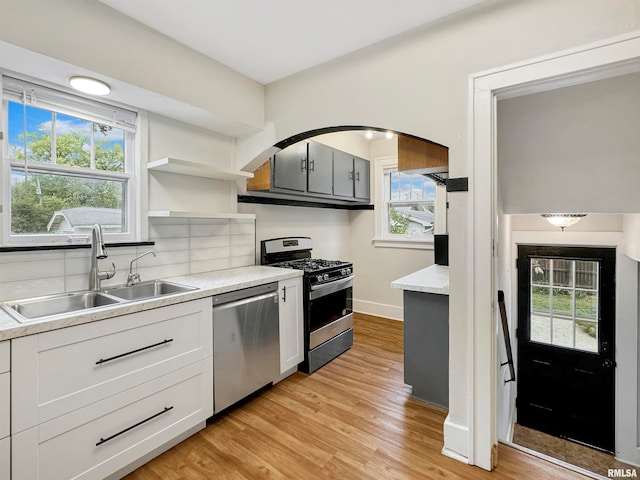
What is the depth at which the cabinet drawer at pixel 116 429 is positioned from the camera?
1.31 meters

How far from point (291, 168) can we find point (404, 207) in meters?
2.00

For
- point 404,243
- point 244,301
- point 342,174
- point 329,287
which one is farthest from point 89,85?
point 404,243

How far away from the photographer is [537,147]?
78.0 inches

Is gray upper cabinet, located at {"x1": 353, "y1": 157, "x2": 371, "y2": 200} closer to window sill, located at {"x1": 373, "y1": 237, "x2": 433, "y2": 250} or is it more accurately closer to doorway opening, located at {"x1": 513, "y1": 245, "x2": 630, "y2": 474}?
window sill, located at {"x1": 373, "y1": 237, "x2": 433, "y2": 250}

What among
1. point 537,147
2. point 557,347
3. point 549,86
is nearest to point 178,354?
point 549,86

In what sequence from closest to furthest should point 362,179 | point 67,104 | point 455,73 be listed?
point 455,73, point 67,104, point 362,179

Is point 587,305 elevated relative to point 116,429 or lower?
elevated

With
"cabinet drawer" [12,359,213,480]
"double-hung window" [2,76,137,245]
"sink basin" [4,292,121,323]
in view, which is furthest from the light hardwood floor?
"double-hung window" [2,76,137,245]

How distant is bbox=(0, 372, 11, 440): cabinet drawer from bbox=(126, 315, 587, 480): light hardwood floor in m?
0.69

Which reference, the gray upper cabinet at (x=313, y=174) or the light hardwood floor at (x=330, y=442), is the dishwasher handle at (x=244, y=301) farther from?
the gray upper cabinet at (x=313, y=174)

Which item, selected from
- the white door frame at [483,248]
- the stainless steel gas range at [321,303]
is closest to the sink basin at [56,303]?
the stainless steel gas range at [321,303]

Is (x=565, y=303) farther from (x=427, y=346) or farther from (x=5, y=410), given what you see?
(x=5, y=410)

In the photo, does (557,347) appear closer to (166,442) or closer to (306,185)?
(306,185)

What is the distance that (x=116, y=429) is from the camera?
1553 millimetres
